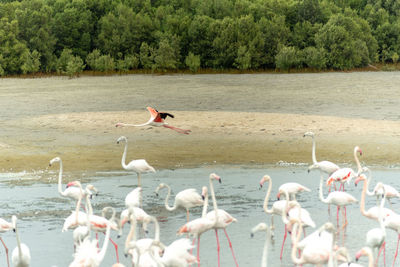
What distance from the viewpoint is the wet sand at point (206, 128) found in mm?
18250

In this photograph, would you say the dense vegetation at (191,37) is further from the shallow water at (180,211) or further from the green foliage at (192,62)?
the shallow water at (180,211)

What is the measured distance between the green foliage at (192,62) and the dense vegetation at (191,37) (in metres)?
0.08

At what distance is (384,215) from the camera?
971 cm

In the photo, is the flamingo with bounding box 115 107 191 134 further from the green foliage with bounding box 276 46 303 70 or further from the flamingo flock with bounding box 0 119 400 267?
the green foliage with bounding box 276 46 303 70

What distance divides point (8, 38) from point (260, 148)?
41.1m

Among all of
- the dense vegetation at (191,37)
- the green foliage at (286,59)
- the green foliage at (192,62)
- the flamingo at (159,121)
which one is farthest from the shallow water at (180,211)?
the green foliage at (192,62)

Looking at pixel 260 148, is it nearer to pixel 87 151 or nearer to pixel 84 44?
pixel 87 151

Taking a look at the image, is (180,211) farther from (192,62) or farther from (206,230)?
(192,62)

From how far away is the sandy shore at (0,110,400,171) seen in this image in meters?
18.0

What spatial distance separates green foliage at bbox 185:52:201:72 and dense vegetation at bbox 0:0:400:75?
0.26 feet

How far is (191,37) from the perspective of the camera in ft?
199

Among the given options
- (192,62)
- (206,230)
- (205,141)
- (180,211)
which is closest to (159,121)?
(205,141)

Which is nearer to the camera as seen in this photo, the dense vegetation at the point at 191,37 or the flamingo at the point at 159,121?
the flamingo at the point at 159,121

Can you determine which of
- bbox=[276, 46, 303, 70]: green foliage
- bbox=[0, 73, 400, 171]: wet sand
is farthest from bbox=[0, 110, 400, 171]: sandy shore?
bbox=[276, 46, 303, 70]: green foliage
